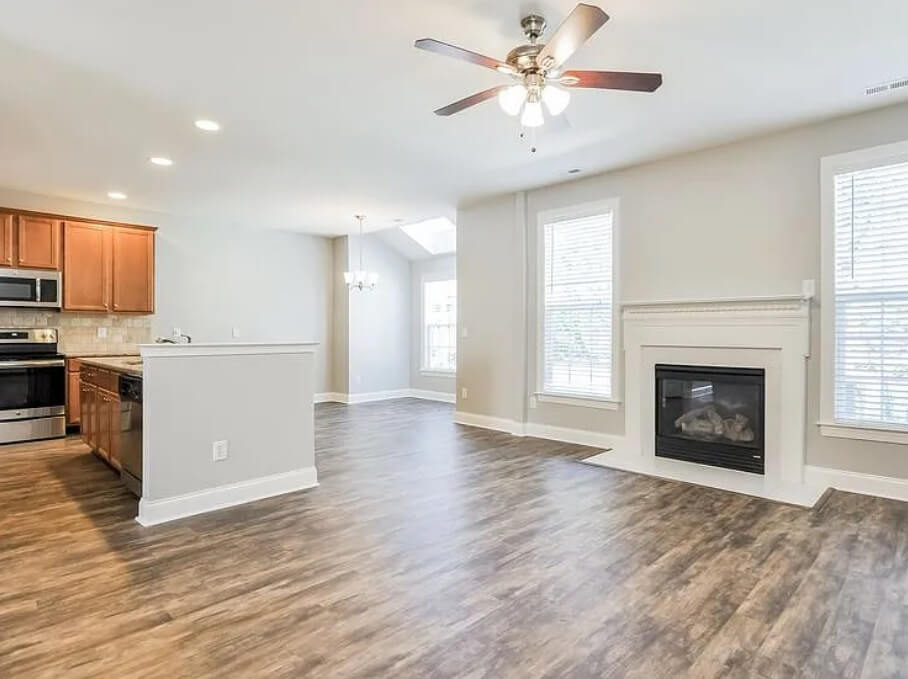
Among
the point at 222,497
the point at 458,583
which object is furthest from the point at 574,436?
the point at 222,497

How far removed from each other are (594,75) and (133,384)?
338 centimetres

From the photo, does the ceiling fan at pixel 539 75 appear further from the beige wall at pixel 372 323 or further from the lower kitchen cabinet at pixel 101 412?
the beige wall at pixel 372 323

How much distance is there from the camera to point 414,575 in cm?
260

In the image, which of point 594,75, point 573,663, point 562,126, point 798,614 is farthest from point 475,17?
point 798,614

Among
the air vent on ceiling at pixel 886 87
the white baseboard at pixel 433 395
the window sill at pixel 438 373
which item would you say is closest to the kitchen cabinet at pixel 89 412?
the white baseboard at pixel 433 395

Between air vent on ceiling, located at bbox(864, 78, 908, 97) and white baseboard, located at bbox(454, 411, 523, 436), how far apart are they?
4.19m

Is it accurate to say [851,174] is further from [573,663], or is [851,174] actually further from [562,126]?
[573,663]

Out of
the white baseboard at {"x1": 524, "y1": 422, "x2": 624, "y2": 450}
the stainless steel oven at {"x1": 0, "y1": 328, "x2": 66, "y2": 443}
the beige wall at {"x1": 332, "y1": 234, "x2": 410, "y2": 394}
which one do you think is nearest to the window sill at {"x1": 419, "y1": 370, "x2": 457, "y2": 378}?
the beige wall at {"x1": 332, "y1": 234, "x2": 410, "y2": 394}

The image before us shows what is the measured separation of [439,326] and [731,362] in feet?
18.0

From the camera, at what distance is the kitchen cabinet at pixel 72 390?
5906 millimetres

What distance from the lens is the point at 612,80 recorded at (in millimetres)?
2580

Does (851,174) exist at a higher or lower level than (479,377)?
higher

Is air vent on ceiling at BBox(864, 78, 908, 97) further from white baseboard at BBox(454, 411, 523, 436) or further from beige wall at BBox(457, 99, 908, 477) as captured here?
white baseboard at BBox(454, 411, 523, 436)

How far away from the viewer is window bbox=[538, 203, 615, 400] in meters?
5.43
